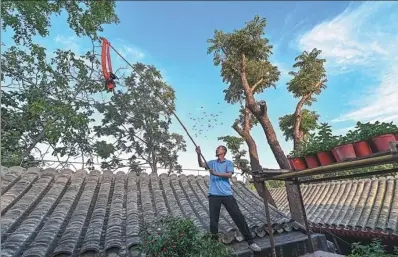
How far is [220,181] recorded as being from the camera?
387 centimetres

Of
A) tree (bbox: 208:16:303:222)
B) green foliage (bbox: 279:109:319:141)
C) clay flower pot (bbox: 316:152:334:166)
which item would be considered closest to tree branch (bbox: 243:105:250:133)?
tree (bbox: 208:16:303:222)

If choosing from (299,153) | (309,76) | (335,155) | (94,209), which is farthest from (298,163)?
(309,76)

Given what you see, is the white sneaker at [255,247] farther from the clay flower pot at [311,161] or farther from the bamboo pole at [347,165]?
the clay flower pot at [311,161]

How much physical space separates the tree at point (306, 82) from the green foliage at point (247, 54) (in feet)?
3.53

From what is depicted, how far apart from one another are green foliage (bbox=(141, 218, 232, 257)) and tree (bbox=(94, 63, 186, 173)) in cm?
1324

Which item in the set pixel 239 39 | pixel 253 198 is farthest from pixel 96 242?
pixel 239 39

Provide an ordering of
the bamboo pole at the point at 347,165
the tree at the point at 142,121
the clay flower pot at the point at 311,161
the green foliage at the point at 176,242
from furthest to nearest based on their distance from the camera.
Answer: the tree at the point at 142,121 < the clay flower pot at the point at 311,161 < the green foliage at the point at 176,242 < the bamboo pole at the point at 347,165

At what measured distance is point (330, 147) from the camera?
3174mm

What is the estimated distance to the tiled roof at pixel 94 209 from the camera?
10.6 ft

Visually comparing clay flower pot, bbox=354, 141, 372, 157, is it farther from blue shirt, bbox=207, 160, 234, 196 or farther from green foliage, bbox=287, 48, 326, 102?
green foliage, bbox=287, 48, 326, 102

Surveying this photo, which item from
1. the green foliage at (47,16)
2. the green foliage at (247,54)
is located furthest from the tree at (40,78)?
the green foliage at (247,54)

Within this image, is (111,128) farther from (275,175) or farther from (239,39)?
(275,175)

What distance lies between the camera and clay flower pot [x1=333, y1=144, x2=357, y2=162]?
9.49ft

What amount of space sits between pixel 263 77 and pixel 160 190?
6.46 meters
